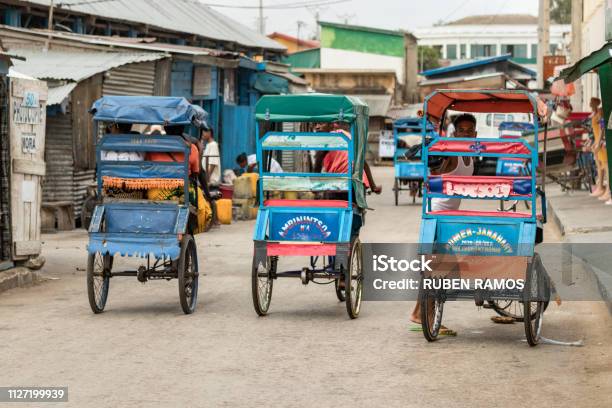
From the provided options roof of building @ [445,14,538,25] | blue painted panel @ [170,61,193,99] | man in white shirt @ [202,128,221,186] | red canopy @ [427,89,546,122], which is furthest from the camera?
roof of building @ [445,14,538,25]

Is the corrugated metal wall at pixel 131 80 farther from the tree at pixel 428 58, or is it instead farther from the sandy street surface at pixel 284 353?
the tree at pixel 428 58

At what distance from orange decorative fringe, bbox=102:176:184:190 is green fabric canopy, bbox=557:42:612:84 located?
12.6 ft

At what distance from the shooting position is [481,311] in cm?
1140

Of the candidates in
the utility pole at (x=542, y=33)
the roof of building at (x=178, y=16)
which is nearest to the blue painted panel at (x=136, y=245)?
the roof of building at (x=178, y=16)

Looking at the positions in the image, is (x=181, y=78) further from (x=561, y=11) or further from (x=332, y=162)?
(x=561, y=11)

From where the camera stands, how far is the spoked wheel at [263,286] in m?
10.8

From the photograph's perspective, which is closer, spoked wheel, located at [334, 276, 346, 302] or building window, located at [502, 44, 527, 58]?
spoked wheel, located at [334, 276, 346, 302]

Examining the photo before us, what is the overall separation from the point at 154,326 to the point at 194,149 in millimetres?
2196

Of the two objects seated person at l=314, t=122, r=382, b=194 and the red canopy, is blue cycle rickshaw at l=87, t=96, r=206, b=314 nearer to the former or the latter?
seated person at l=314, t=122, r=382, b=194

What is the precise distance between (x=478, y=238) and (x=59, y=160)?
1272cm

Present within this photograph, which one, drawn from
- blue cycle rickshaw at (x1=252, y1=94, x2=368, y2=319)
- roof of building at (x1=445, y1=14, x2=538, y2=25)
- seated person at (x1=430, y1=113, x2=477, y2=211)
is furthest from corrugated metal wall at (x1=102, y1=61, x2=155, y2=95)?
roof of building at (x1=445, y1=14, x2=538, y2=25)

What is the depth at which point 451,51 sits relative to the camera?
357ft

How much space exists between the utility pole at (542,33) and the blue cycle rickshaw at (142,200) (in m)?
28.0

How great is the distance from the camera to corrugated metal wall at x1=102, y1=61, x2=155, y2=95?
22906 millimetres
